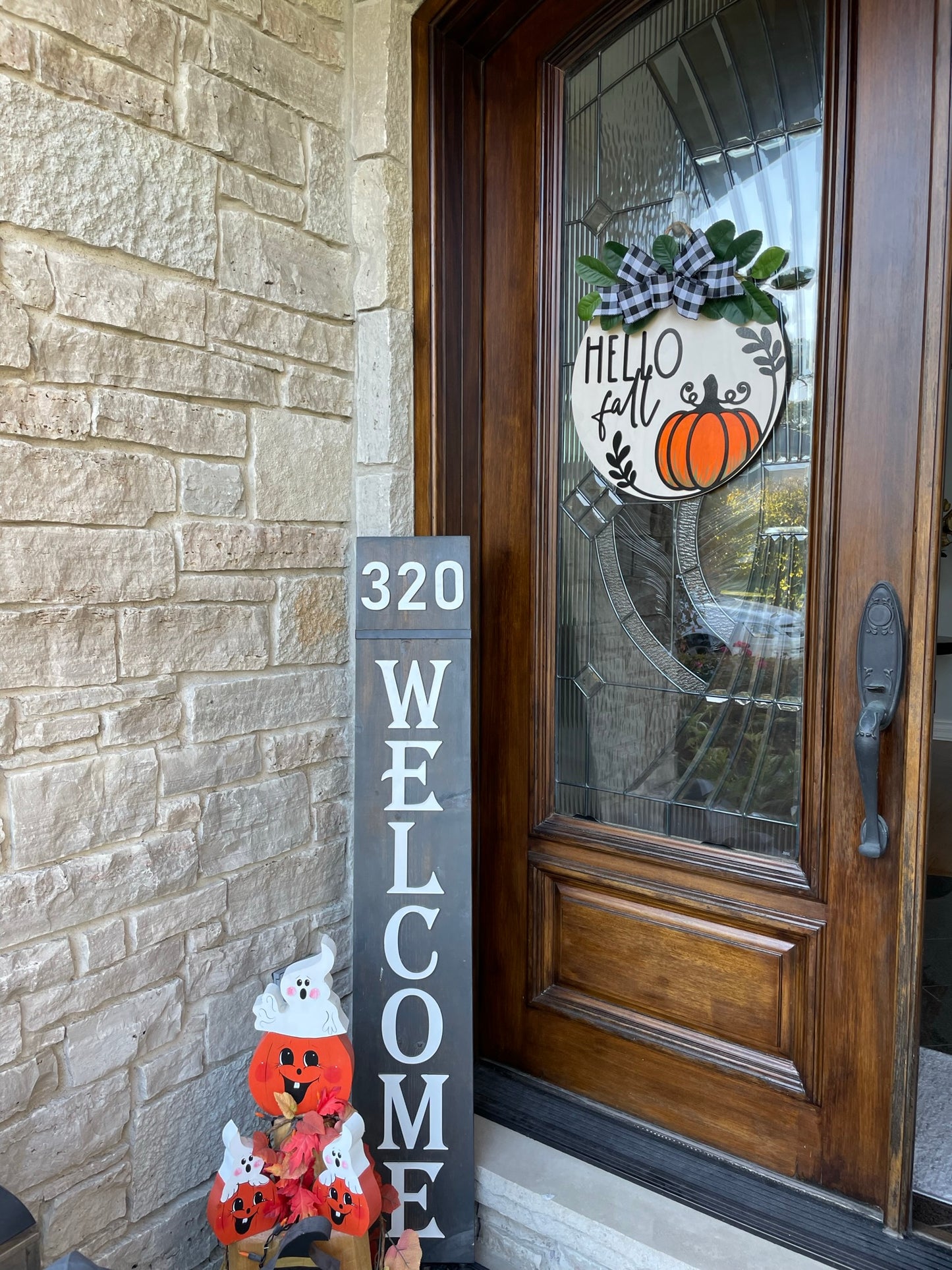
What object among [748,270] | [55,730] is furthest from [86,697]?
[748,270]

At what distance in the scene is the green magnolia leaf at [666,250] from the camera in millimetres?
1542

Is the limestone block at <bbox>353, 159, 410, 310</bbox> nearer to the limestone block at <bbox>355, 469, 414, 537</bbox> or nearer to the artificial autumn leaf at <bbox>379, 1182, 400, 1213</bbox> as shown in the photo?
the limestone block at <bbox>355, 469, 414, 537</bbox>

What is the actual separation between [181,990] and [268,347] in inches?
45.1

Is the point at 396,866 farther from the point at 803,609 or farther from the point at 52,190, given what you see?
the point at 52,190

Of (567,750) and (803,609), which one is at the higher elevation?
(803,609)

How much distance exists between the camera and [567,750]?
1.75 metres

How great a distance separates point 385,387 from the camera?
166cm

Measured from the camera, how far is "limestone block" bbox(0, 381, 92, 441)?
46.9 inches

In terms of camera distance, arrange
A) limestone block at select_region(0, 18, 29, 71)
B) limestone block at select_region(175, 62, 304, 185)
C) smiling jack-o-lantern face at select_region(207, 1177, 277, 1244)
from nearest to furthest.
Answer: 1. limestone block at select_region(0, 18, 29, 71)
2. smiling jack-o-lantern face at select_region(207, 1177, 277, 1244)
3. limestone block at select_region(175, 62, 304, 185)

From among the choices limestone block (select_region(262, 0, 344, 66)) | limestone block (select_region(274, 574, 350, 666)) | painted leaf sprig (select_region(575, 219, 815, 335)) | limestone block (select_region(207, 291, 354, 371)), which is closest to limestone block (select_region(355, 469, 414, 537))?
limestone block (select_region(274, 574, 350, 666))

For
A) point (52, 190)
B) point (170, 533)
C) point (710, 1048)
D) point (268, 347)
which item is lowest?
point (710, 1048)

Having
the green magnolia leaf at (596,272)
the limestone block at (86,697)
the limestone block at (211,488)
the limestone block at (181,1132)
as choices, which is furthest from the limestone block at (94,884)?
the green magnolia leaf at (596,272)

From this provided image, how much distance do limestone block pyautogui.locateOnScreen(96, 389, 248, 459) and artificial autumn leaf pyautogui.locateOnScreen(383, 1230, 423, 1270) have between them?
1.35 m

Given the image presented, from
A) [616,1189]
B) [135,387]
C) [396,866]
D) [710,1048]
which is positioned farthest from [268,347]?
[616,1189]
